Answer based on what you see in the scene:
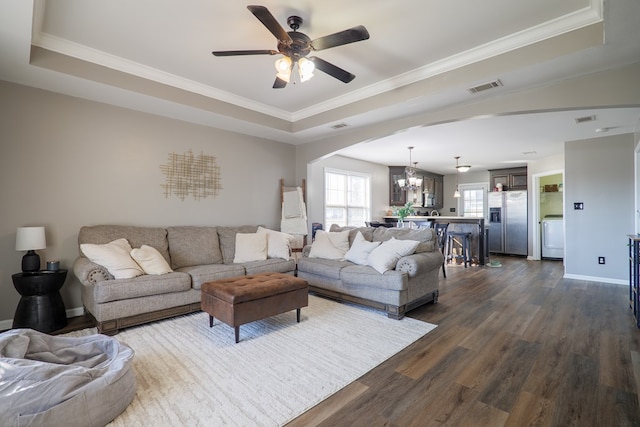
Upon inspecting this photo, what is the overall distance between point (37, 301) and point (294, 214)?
352cm

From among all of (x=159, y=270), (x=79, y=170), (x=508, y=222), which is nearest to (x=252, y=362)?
(x=159, y=270)

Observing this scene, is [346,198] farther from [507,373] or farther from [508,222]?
[507,373]

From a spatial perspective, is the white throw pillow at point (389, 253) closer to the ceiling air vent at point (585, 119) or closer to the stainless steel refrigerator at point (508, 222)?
the ceiling air vent at point (585, 119)

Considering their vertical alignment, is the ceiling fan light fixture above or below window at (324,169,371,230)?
above

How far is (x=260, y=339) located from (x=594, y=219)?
5877 millimetres

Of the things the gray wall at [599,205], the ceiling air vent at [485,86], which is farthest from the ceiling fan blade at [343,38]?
the gray wall at [599,205]

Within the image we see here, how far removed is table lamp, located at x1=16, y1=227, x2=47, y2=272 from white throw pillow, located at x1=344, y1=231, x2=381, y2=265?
11.2ft

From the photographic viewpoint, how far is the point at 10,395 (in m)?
1.47

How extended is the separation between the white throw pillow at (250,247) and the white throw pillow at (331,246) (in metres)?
0.74

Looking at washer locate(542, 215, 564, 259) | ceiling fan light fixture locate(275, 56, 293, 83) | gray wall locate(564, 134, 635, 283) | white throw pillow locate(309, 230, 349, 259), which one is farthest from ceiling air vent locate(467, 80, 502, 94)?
washer locate(542, 215, 564, 259)

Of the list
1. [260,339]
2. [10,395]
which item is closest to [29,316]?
[10,395]

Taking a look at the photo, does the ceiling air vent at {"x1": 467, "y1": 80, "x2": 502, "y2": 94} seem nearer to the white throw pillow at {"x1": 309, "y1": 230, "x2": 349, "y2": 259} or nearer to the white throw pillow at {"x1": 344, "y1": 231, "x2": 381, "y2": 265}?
the white throw pillow at {"x1": 344, "y1": 231, "x2": 381, "y2": 265}

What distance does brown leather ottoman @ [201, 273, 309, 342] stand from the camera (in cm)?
268

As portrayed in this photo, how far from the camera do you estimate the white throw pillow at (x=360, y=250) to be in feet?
12.7
